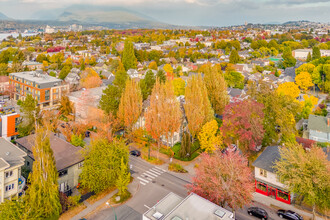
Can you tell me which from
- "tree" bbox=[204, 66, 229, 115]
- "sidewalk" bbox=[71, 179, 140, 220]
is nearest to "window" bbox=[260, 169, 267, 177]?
"sidewalk" bbox=[71, 179, 140, 220]

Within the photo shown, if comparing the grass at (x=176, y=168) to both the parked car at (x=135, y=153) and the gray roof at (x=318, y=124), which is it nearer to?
the parked car at (x=135, y=153)

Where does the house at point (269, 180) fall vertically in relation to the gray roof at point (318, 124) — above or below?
below

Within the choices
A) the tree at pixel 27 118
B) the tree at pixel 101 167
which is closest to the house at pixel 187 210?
the tree at pixel 101 167

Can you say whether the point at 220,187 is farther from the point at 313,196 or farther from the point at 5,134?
the point at 5,134

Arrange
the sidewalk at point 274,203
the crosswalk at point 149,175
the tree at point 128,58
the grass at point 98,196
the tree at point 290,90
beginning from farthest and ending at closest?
the tree at point 128,58, the tree at point 290,90, the crosswalk at point 149,175, the grass at point 98,196, the sidewalk at point 274,203

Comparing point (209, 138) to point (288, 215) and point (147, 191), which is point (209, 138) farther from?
point (288, 215)

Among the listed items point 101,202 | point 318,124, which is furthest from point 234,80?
point 101,202

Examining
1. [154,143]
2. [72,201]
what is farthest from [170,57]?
[72,201]

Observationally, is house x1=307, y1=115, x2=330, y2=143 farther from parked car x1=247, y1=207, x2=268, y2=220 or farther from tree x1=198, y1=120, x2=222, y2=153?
A: parked car x1=247, y1=207, x2=268, y2=220
